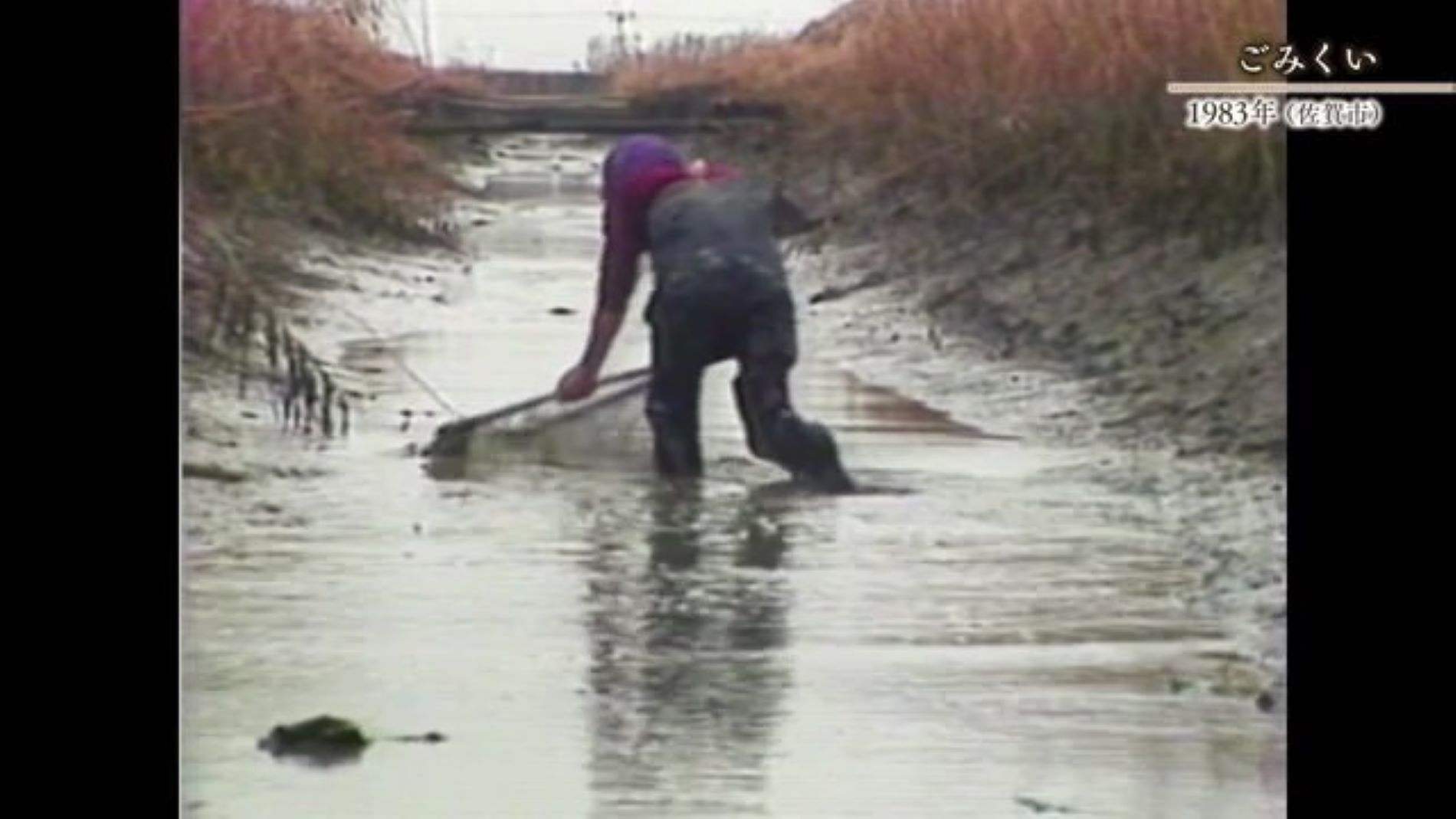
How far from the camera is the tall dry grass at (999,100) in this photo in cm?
537

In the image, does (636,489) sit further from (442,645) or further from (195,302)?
(195,302)

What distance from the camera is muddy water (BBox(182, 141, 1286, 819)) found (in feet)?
17.4

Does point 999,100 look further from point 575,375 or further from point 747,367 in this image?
point 575,375

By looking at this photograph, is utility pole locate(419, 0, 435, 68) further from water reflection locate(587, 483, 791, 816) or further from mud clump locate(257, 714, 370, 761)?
mud clump locate(257, 714, 370, 761)

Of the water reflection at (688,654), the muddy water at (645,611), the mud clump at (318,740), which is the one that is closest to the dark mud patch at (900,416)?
the muddy water at (645,611)

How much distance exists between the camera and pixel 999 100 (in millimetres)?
5418

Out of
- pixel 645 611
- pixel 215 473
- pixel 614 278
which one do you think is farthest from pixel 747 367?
pixel 215 473

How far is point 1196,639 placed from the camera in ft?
17.5
